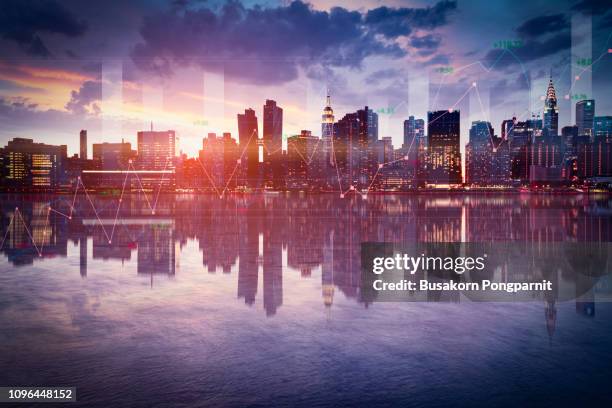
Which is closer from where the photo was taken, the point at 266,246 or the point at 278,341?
the point at 278,341

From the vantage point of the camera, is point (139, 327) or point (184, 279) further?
point (184, 279)

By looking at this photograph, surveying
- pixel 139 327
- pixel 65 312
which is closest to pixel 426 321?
pixel 139 327

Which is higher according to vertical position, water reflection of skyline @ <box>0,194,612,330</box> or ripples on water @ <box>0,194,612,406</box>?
water reflection of skyline @ <box>0,194,612,330</box>

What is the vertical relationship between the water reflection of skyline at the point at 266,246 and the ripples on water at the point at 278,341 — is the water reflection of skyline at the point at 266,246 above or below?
above

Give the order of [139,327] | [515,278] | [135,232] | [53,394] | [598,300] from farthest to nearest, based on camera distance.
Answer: [135,232]
[515,278]
[598,300]
[139,327]
[53,394]

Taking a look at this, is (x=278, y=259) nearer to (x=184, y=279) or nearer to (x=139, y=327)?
(x=184, y=279)

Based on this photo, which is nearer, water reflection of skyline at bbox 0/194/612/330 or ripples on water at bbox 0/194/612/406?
ripples on water at bbox 0/194/612/406

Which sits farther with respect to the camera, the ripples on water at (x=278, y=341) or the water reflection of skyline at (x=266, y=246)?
the water reflection of skyline at (x=266, y=246)

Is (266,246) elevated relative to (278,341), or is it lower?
elevated

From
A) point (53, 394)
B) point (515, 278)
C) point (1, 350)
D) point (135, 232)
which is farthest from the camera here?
point (135, 232)

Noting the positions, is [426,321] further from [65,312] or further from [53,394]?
[65,312]
